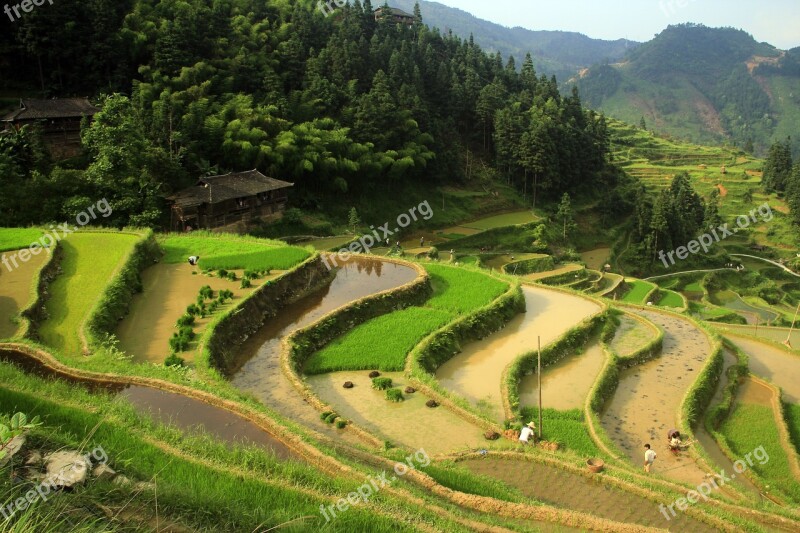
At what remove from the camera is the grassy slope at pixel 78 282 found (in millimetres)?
15335

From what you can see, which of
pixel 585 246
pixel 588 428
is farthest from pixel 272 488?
pixel 585 246

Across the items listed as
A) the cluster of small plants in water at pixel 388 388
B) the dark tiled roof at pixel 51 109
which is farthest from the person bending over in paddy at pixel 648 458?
the dark tiled roof at pixel 51 109

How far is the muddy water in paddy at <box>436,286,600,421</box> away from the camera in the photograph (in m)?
16.2

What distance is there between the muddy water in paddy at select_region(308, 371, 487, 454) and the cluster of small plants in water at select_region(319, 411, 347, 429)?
2.04 feet

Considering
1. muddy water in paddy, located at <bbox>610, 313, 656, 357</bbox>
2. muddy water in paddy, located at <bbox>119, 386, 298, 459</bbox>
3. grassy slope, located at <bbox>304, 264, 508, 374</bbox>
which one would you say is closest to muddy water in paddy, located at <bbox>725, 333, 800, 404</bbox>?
muddy water in paddy, located at <bbox>610, 313, 656, 357</bbox>

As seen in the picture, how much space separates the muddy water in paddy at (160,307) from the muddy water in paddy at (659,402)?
38.1 feet

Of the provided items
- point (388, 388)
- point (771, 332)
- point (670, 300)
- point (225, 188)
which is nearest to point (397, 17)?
point (225, 188)

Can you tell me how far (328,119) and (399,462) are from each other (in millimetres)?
35400

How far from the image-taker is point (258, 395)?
47.2 ft

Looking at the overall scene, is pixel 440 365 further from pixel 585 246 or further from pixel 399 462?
pixel 585 246

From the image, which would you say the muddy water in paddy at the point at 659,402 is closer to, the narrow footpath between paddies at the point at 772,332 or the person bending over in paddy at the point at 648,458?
the person bending over in paddy at the point at 648,458

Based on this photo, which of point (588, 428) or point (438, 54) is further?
point (438, 54)

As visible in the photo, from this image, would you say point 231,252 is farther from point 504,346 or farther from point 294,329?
point 504,346

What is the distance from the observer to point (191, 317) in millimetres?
16906
